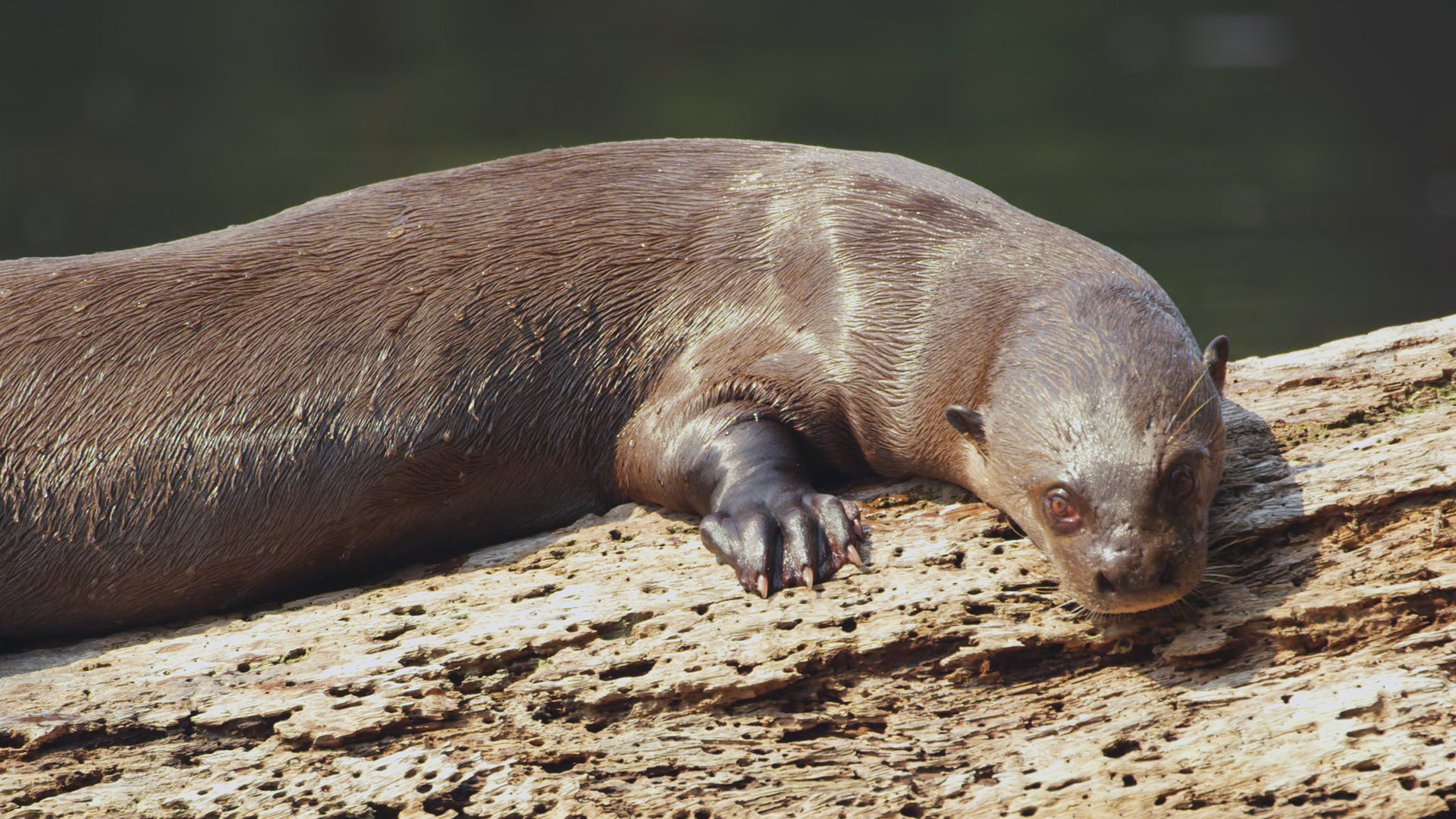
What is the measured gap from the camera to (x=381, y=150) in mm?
14008

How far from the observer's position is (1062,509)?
333 centimetres

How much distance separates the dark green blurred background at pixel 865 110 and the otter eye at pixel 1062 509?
29.5ft

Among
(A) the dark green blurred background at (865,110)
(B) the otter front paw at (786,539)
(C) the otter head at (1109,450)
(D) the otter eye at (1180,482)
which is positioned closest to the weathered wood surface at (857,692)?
(B) the otter front paw at (786,539)

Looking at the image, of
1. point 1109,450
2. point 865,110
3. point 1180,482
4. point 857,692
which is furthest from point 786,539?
point 865,110

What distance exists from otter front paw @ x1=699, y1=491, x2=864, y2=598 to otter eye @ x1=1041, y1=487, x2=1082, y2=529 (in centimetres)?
49

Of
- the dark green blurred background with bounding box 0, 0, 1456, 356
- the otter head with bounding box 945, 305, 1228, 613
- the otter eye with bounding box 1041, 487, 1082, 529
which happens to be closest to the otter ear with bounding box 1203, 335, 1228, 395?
the otter head with bounding box 945, 305, 1228, 613

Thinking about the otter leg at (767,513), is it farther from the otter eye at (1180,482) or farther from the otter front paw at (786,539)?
the otter eye at (1180,482)

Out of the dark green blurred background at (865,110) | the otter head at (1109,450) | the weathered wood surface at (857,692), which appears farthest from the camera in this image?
the dark green blurred background at (865,110)

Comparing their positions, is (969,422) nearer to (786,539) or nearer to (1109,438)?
(1109,438)

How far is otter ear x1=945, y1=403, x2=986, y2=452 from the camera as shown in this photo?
11.6 ft

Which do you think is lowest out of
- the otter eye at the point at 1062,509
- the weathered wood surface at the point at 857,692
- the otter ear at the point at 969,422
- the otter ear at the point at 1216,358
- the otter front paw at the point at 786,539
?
the weathered wood surface at the point at 857,692

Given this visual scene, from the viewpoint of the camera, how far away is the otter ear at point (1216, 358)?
353cm

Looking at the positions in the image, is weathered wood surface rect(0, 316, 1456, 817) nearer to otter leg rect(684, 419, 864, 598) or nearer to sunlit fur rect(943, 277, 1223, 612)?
otter leg rect(684, 419, 864, 598)

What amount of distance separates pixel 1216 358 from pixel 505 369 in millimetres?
1846
